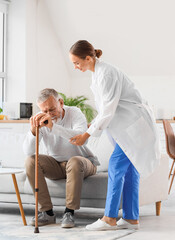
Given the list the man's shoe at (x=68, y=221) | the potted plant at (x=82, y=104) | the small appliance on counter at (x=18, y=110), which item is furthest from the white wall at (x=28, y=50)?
the man's shoe at (x=68, y=221)

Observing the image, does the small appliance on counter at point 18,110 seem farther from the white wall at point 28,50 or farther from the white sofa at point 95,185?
the white sofa at point 95,185

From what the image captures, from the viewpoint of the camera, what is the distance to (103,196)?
3.67 m

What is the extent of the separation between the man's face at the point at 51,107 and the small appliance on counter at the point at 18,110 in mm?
4043

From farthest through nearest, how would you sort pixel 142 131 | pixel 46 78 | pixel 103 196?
pixel 46 78, pixel 103 196, pixel 142 131

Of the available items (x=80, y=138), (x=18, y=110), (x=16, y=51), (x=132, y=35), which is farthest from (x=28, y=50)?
(x=80, y=138)

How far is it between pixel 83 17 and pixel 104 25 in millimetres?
368

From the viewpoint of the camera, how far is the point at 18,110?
25.1 feet

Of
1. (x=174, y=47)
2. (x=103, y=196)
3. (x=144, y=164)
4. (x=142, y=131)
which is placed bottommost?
(x=103, y=196)

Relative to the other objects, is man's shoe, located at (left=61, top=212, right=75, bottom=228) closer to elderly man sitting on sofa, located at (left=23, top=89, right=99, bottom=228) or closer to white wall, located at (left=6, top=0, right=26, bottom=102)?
elderly man sitting on sofa, located at (left=23, top=89, right=99, bottom=228)

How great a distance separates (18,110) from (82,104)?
1.33 m

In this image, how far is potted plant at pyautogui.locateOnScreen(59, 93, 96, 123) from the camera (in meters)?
8.38

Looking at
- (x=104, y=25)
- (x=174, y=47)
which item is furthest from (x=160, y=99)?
(x=104, y=25)

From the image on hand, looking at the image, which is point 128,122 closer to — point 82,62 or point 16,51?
point 82,62

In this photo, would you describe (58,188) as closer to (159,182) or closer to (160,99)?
(159,182)
